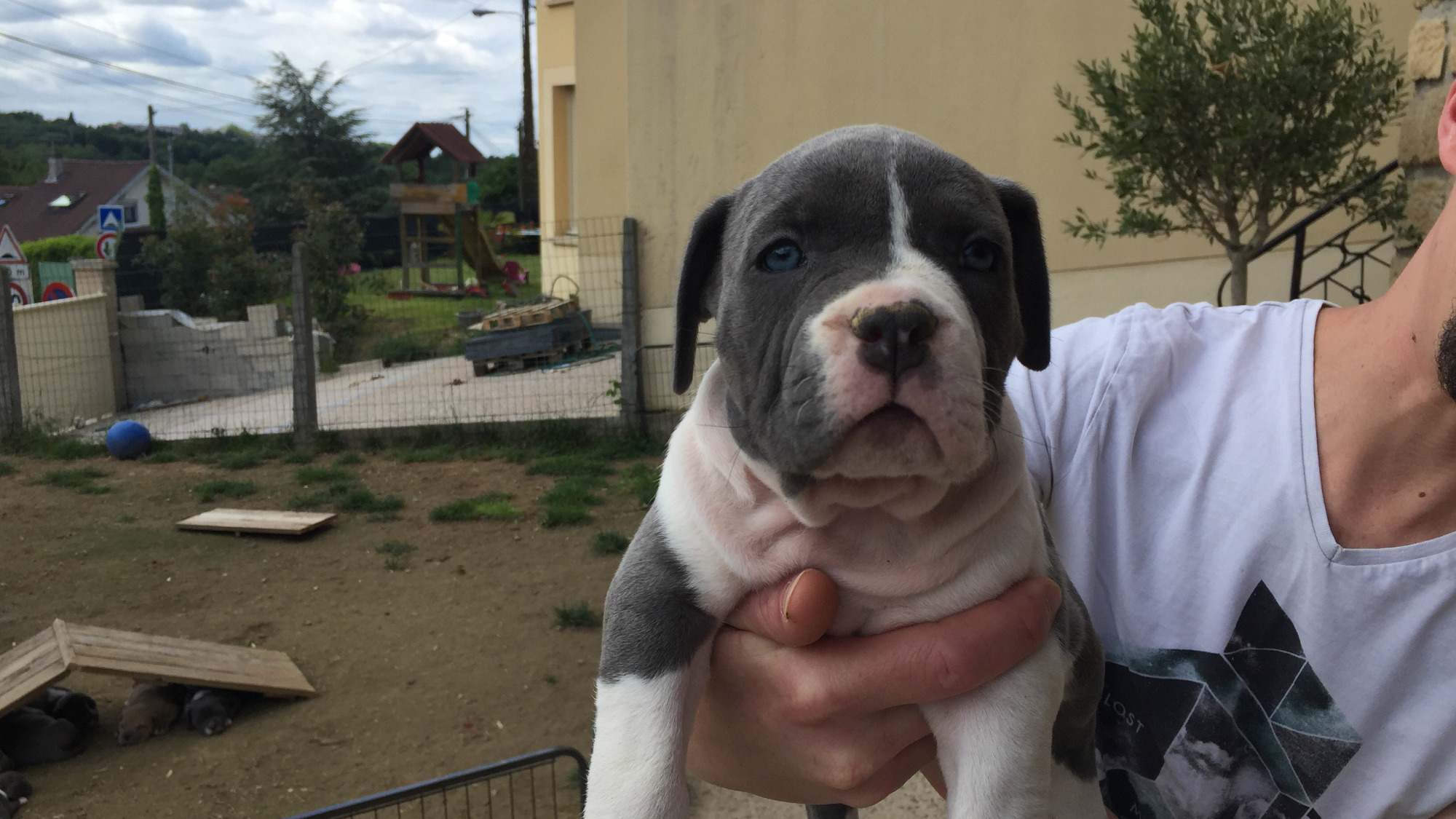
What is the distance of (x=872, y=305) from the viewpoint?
168cm

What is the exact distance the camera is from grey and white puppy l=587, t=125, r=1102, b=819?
1.74 meters

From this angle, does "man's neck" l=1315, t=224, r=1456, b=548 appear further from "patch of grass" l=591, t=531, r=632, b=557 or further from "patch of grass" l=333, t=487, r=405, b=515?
"patch of grass" l=333, t=487, r=405, b=515

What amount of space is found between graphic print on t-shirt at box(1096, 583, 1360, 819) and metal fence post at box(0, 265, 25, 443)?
1318 centimetres

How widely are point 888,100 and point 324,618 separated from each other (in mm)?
7620

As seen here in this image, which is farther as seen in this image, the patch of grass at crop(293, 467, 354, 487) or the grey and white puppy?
the patch of grass at crop(293, 467, 354, 487)

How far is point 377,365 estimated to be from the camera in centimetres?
1677

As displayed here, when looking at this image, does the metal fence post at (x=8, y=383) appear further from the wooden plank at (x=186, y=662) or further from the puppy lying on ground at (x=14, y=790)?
the puppy lying on ground at (x=14, y=790)

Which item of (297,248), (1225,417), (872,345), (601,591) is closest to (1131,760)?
(1225,417)

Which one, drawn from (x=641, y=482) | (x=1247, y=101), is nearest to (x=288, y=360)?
(x=641, y=482)

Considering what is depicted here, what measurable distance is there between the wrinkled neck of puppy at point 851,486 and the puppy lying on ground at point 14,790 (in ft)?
16.4

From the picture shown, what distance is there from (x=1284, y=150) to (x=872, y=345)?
624cm

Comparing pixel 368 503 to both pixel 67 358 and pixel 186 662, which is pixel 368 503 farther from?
pixel 67 358

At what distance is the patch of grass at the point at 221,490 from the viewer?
10172mm

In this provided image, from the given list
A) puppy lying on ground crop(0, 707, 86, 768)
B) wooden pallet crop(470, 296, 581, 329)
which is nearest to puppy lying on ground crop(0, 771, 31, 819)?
puppy lying on ground crop(0, 707, 86, 768)
